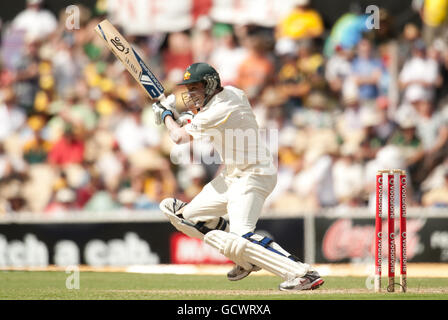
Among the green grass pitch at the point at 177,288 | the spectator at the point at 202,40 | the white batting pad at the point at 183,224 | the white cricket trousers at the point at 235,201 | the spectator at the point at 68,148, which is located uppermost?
the spectator at the point at 202,40

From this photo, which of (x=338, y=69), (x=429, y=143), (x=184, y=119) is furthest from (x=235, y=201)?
(x=338, y=69)

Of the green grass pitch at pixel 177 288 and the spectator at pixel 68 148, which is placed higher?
the spectator at pixel 68 148

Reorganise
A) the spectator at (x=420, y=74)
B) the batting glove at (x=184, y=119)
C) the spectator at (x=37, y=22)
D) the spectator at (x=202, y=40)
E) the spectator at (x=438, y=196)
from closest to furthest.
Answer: the batting glove at (x=184, y=119), the spectator at (x=438, y=196), the spectator at (x=420, y=74), the spectator at (x=202, y=40), the spectator at (x=37, y=22)

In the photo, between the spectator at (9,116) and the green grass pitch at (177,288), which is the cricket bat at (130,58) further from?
the spectator at (9,116)

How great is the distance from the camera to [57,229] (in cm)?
1238

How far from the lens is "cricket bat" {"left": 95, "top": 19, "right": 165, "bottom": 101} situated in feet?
30.2

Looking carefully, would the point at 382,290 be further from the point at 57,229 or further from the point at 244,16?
the point at 244,16

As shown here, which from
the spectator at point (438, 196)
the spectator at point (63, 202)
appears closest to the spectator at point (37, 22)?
the spectator at point (63, 202)

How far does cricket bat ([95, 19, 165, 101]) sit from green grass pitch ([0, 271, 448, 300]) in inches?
77.5

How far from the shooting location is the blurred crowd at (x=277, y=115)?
489 inches

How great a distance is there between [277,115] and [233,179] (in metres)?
4.83

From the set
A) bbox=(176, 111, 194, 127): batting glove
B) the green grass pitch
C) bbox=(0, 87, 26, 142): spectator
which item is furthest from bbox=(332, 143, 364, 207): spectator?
bbox=(0, 87, 26, 142): spectator

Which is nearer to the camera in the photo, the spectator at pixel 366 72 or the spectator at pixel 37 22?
the spectator at pixel 366 72

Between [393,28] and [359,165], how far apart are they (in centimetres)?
244
